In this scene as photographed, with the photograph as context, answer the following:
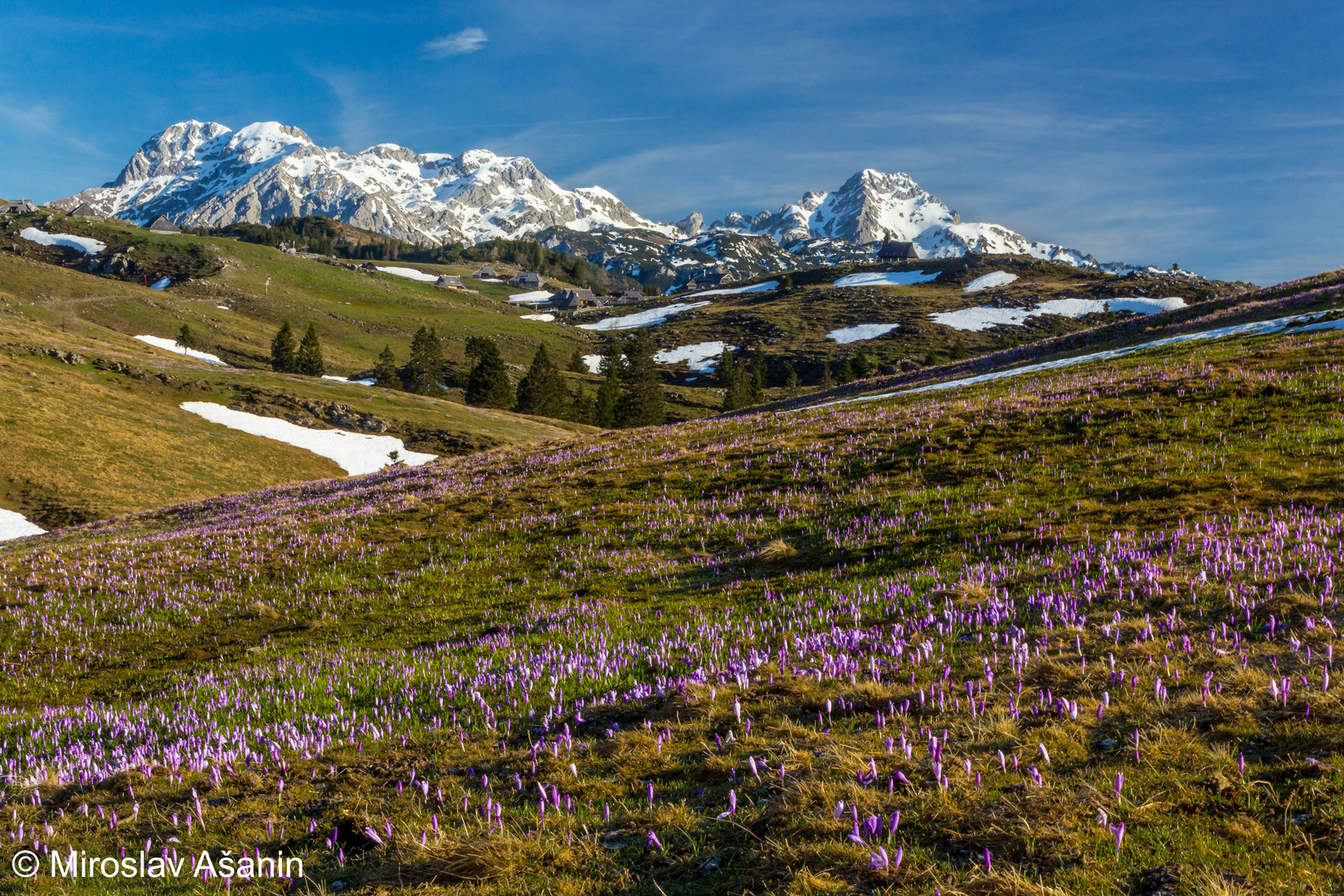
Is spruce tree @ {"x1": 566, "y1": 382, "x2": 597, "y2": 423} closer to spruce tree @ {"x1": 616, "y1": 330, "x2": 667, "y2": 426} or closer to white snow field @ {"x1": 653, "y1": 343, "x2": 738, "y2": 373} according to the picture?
spruce tree @ {"x1": 616, "y1": 330, "x2": 667, "y2": 426}

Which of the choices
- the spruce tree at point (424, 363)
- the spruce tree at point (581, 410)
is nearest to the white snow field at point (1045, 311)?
the spruce tree at point (581, 410)

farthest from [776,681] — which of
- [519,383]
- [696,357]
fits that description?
[696,357]

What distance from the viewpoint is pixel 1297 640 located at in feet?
19.0

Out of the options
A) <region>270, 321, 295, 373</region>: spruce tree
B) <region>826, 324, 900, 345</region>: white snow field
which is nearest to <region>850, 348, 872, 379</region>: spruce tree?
<region>826, 324, 900, 345</region>: white snow field

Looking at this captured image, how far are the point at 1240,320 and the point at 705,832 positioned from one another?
43.5m

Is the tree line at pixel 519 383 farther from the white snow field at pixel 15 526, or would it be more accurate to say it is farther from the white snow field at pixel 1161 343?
the white snow field at pixel 1161 343

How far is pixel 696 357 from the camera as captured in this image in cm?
19038

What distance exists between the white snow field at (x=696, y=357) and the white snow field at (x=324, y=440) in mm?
117586

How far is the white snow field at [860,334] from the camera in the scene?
627ft

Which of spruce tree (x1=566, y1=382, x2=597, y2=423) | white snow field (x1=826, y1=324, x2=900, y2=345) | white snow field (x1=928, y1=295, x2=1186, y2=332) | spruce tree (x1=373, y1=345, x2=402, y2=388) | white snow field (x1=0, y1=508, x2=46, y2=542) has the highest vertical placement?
white snow field (x1=928, y1=295, x2=1186, y2=332)

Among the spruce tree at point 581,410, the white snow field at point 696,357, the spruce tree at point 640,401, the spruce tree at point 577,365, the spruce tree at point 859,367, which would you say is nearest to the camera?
the spruce tree at point 640,401

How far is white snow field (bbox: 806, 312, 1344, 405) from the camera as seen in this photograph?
28.5 metres

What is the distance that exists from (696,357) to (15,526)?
525 ft

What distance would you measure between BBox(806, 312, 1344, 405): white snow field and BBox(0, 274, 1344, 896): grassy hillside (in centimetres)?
1274
